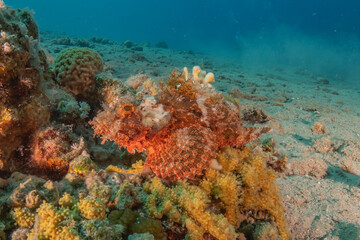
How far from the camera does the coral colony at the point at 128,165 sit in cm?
214

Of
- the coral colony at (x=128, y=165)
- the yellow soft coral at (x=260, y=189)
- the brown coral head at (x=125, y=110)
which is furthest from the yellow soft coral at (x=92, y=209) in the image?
the yellow soft coral at (x=260, y=189)

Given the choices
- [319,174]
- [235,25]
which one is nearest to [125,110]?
[319,174]

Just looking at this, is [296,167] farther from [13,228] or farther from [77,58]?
[77,58]

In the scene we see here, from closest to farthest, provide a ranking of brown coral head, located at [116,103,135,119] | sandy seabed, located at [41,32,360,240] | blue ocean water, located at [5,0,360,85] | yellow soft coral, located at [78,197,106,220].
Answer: yellow soft coral, located at [78,197,106,220] → brown coral head, located at [116,103,135,119] → sandy seabed, located at [41,32,360,240] → blue ocean water, located at [5,0,360,85]

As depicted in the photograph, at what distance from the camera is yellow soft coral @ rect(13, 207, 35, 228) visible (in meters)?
2.04

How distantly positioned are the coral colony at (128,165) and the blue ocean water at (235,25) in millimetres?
30984

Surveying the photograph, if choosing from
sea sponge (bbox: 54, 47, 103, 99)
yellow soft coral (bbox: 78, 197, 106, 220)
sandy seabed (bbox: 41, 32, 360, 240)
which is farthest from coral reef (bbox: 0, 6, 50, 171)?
sandy seabed (bbox: 41, 32, 360, 240)

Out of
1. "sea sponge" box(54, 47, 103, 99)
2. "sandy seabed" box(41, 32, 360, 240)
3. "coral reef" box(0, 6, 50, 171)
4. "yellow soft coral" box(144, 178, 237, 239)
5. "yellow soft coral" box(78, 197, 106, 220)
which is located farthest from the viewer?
→ "sea sponge" box(54, 47, 103, 99)

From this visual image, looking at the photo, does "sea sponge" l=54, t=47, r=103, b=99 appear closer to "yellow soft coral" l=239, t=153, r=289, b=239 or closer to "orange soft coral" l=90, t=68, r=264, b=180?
"orange soft coral" l=90, t=68, r=264, b=180

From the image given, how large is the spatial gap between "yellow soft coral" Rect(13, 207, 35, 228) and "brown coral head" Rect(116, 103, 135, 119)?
1.51 metres

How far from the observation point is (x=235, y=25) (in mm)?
140250

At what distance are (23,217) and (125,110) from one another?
164 centimetres

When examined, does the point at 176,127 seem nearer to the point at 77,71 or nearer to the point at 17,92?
the point at 17,92

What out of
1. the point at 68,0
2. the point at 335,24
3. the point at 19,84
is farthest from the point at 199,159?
the point at 68,0
